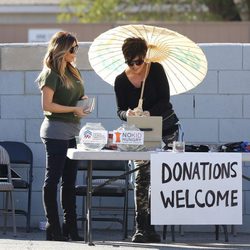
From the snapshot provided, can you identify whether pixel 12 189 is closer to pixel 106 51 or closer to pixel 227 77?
pixel 106 51

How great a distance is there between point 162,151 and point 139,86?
78cm

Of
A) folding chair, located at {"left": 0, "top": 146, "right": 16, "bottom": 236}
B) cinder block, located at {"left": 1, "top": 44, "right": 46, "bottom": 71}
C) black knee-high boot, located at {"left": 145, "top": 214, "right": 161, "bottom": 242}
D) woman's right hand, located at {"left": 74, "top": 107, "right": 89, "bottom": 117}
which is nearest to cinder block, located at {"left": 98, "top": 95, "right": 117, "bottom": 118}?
cinder block, located at {"left": 1, "top": 44, "right": 46, "bottom": 71}

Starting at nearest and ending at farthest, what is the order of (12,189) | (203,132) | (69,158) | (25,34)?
1. (69,158)
2. (12,189)
3. (203,132)
4. (25,34)

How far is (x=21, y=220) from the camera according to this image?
10039 millimetres

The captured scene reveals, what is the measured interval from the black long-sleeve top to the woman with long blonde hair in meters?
0.38

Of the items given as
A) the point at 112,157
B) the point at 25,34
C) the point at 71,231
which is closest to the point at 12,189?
the point at 71,231

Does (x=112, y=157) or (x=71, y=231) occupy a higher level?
(x=112, y=157)

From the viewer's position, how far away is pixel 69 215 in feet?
28.8

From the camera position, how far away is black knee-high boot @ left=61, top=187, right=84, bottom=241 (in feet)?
28.8

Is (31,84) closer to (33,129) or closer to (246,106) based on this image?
(33,129)

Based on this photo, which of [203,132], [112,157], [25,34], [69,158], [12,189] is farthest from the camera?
[25,34]

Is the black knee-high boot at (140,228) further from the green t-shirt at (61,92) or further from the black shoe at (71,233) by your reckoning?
the green t-shirt at (61,92)

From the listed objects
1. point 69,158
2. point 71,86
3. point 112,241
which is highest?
point 71,86

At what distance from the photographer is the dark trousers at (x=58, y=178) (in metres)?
8.53
